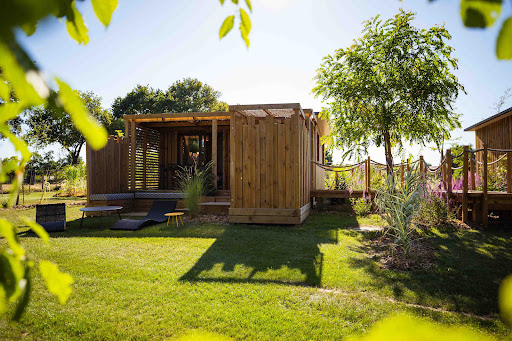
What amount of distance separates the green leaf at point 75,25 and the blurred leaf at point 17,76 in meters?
0.24

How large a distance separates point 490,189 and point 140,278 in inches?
343

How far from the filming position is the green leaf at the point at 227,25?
0.81m

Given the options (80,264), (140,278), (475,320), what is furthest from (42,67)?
(80,264)

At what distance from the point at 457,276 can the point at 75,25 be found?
4.71m

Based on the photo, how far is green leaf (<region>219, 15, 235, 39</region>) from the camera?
0.81m

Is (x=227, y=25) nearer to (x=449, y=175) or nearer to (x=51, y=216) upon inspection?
(x=51, y=216)

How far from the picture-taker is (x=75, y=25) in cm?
58

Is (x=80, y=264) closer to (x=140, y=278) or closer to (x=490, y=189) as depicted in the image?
(x=140, y=278)

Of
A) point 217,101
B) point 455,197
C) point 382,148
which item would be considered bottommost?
point 455,197

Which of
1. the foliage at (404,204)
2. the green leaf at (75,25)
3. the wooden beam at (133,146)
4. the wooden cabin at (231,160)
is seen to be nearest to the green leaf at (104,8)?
the green leaf at (75,25)

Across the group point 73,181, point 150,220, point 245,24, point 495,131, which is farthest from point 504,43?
point 73,181

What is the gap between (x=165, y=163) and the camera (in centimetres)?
1360

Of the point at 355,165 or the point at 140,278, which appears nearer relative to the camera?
the point at 140,278

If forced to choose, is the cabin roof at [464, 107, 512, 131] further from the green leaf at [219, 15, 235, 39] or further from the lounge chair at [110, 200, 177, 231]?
the green leaf at [219, 15, 235, 39]
